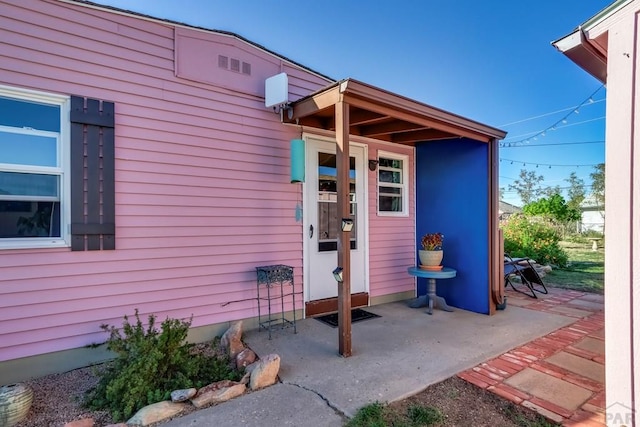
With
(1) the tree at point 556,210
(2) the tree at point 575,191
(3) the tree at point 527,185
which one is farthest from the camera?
(3) the tree at point 527,185

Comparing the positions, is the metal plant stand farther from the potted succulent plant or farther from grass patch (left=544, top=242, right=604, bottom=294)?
grass patch (left=544, top=242, right=604, bottom=294)

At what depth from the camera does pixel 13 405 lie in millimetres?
1975

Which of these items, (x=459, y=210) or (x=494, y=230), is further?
(x=459, y=210)

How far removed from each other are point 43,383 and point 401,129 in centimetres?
440

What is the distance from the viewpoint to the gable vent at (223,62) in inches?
136

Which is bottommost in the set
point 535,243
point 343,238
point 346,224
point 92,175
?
point 535,243

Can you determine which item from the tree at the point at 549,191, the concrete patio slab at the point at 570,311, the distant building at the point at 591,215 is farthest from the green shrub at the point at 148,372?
the tree at the point at 549,191

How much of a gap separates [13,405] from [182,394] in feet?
3.28

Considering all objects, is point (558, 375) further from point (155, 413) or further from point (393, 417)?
point (155, 413)

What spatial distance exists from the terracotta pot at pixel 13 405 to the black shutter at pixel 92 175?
1091 millimetres

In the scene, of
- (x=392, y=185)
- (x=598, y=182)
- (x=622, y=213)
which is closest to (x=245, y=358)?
(x=622, y=213)

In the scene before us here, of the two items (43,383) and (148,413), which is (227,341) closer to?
(148,413)

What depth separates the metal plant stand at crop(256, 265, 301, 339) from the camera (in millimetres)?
3533

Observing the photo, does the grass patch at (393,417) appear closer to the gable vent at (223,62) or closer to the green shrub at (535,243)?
the gable vent at (223,62)
